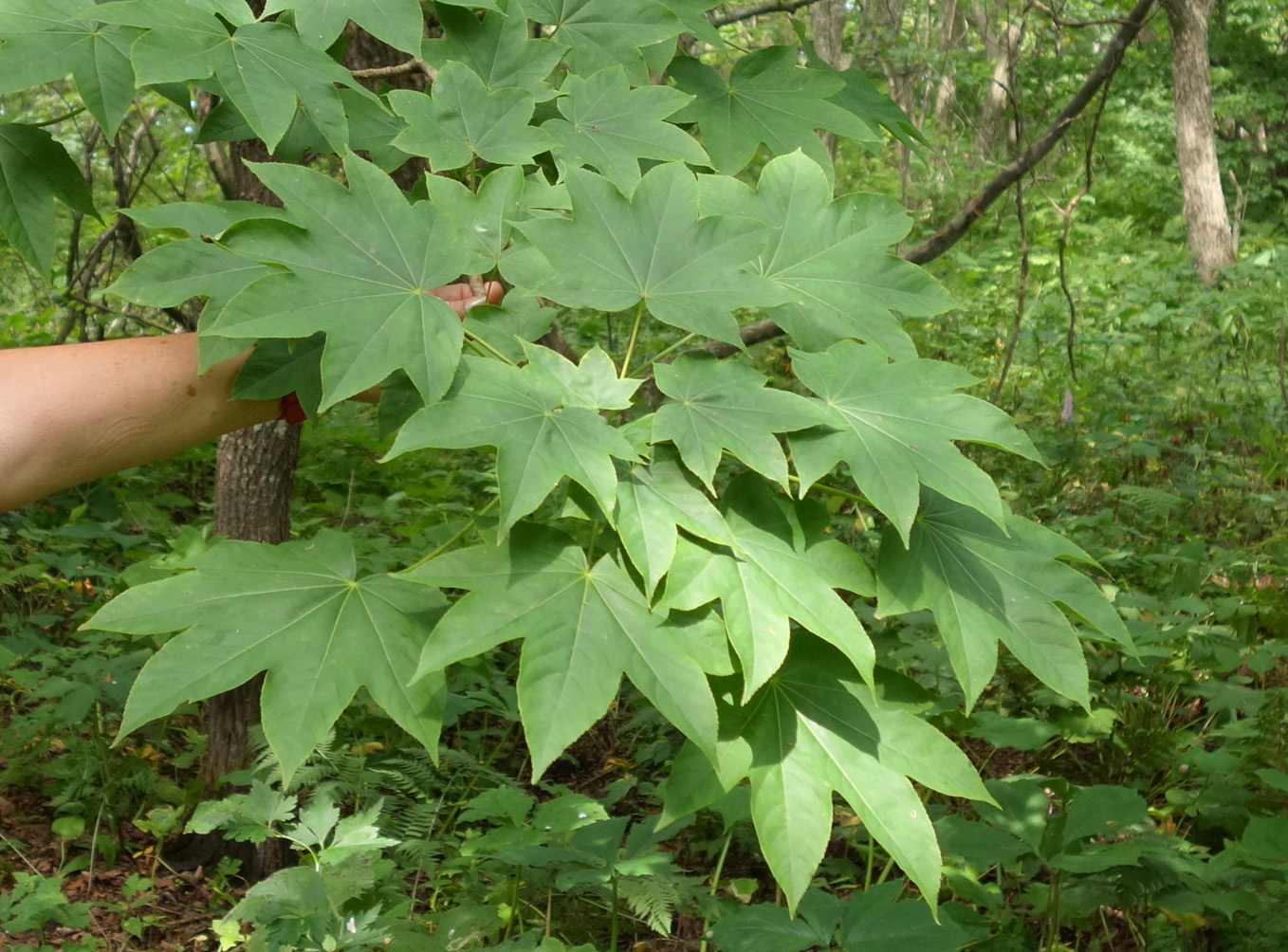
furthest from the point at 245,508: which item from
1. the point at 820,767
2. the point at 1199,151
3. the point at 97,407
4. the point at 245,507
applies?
the point at 1199,151

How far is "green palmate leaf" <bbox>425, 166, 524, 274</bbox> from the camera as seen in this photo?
121 cm

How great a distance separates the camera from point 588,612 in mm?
1001

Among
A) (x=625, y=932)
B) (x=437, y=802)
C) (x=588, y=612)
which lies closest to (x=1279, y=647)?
(x=625, y=932)

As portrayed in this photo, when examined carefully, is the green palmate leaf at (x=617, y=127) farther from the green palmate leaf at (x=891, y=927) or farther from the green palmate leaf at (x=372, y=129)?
the green palmate leaf at (x=891, y=927)

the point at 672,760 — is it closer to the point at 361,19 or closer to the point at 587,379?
the point at 587,379

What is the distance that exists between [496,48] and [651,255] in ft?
1.65

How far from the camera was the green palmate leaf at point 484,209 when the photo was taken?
47.5 inches

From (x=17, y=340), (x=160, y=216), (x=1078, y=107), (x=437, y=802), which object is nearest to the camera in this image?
(x=160, y=216)

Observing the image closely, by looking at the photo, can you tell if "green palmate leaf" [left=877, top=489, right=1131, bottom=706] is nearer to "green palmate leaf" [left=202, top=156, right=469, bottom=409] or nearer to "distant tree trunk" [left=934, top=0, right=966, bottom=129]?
"green palmate leaf" [left=202, top=156, right=469, bottom=409]

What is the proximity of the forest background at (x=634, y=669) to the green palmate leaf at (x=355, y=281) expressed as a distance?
0.05 ft

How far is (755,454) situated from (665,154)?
57 centimetres

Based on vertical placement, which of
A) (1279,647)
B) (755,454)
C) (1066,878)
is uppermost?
(755,454)

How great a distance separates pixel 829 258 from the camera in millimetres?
1332

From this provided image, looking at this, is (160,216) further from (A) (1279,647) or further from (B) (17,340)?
(B) (17,340)
